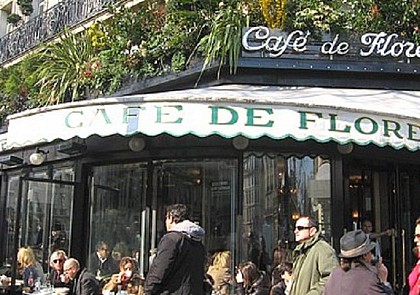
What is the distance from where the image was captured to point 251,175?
920cm

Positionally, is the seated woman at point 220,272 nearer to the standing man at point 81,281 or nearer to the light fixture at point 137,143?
the standing man at point 81,281

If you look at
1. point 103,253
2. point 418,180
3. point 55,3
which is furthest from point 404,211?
point 55,3

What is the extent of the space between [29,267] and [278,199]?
12.7 feet

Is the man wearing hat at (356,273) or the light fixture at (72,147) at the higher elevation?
the light fixture at (72,147)

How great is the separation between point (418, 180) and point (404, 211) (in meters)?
0.52

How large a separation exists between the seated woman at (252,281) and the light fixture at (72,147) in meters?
3.49

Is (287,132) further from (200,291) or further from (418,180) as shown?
(418,180)

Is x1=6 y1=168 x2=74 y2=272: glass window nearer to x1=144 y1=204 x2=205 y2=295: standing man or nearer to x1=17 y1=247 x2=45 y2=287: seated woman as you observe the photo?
x1=17 y1=247 x2=45 y2=287: seated woman

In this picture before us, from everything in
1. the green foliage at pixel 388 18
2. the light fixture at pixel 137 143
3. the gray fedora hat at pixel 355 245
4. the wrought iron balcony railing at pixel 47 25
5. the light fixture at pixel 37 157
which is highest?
the wrought iron balcony railing at pixel 47 25

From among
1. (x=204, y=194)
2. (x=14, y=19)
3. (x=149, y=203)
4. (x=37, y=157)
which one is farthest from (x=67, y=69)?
(x=14, y=19)

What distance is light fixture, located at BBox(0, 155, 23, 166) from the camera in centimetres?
1182

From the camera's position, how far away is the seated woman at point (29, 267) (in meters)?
9.71

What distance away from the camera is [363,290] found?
4398mm

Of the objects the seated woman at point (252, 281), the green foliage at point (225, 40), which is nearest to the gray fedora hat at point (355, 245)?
the seated woman at point (252, 281)
